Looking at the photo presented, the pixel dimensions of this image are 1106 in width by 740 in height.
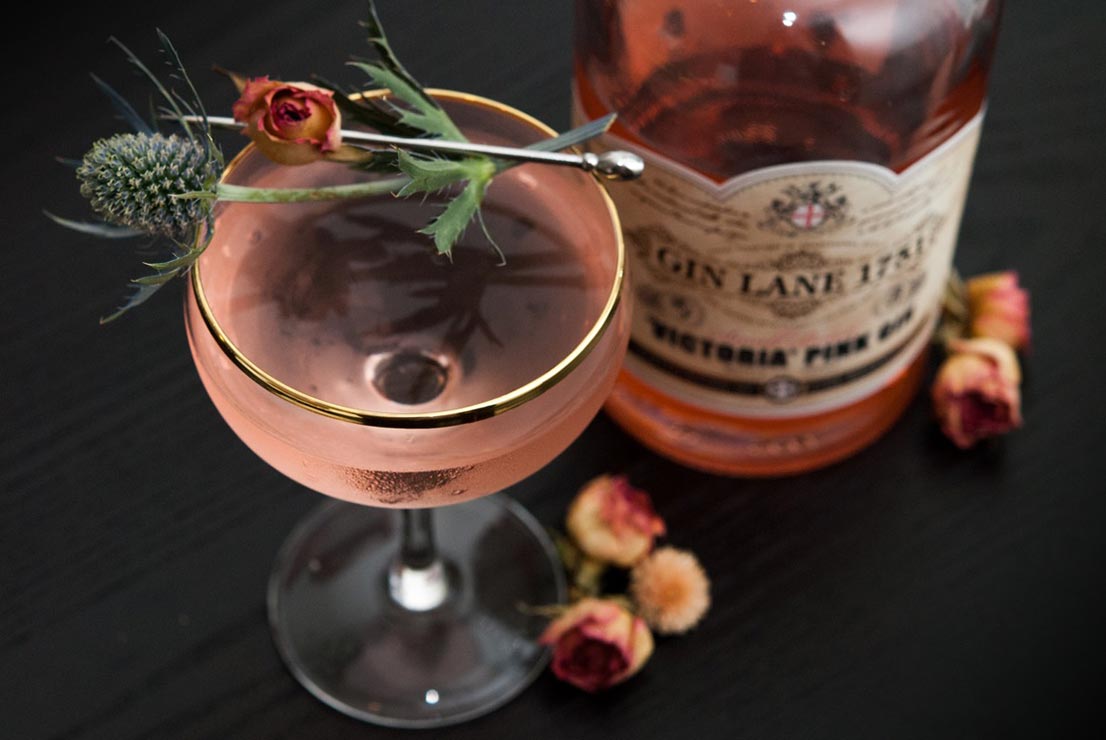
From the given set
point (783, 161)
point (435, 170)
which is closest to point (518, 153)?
point (435, 170)

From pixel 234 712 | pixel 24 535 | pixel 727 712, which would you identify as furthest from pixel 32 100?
pixel 727 712

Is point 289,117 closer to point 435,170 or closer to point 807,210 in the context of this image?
point 435,170

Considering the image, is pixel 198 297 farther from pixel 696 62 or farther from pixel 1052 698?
pixel 1052 698

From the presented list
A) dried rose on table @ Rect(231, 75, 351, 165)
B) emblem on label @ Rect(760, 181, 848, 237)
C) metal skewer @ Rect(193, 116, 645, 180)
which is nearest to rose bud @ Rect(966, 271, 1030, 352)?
emblem on label @ Rect(760, 181, 848, 237)

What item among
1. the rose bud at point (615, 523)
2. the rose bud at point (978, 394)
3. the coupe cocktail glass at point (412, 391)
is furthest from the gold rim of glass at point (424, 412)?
the rose bud at point (978, 394)

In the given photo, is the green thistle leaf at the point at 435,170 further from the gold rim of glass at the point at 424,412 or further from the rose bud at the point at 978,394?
the rose bud at the point at 978,394
